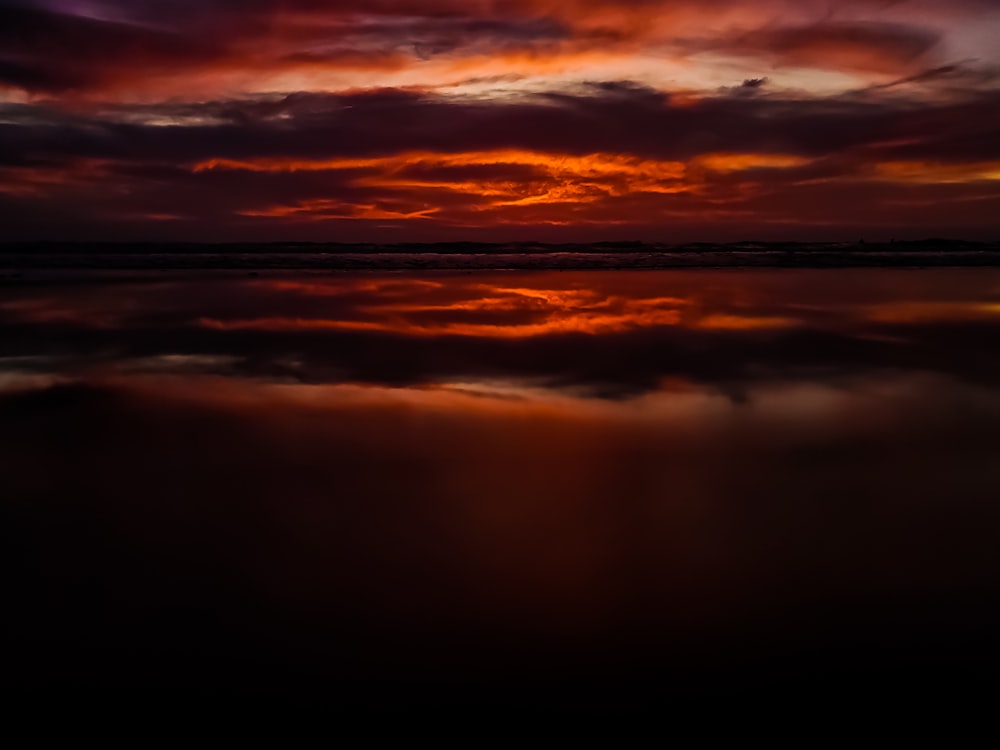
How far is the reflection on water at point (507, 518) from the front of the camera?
119 inches

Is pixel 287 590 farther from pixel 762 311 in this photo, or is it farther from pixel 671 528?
pixel 762 311

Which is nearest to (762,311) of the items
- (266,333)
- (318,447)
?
(266,333)

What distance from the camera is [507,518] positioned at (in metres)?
4.47

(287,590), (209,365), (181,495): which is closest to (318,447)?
(181,495)

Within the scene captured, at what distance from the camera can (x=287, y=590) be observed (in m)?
3.59

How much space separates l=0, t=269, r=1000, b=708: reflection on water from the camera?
9.95 ft

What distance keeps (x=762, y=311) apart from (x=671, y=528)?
10751 mm

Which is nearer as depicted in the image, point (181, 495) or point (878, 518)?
point (878, 518)

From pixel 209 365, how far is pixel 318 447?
4.05m

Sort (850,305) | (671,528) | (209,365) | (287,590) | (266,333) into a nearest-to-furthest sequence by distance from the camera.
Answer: (287,590) → (671,528) → (209,365) → (266,333) → (850,305)

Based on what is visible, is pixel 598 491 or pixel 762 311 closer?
pixel 598 491

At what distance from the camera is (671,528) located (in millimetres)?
4324

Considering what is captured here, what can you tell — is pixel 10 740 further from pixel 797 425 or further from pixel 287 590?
pixel 797 425

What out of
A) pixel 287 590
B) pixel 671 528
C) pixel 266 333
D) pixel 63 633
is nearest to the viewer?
pixel 63 633
